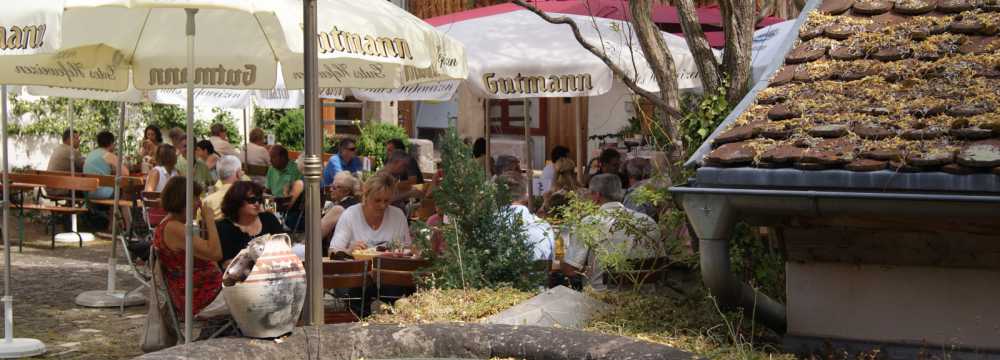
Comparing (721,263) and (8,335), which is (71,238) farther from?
(721,263)

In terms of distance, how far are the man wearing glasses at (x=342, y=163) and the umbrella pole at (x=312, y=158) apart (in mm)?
8603

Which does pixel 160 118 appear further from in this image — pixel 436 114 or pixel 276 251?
pixel 276 251

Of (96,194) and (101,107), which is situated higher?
(101,107)

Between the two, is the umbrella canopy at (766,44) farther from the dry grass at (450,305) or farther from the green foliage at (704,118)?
the dry grass at (450,305)

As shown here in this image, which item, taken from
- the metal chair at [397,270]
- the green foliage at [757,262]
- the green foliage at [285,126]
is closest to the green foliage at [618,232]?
the green foliage at [757,262]

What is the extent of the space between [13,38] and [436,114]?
19.4 metres

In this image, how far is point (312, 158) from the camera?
19.5ft

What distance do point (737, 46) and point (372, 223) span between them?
123 inches

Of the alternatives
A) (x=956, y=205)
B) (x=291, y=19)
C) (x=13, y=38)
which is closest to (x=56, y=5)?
(x=13, y=38)

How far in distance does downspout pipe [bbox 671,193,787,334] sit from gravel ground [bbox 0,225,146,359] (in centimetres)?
436

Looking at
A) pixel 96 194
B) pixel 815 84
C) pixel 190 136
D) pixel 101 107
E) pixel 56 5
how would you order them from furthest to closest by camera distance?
pixel 101 107
pixel 96 194
pixel 190 136
pixel 56 5
pixel 815 84

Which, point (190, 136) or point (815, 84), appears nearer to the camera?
point (815, 84)

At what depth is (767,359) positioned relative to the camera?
5703 mm

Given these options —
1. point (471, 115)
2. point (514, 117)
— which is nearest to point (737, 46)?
point (514, 117)
